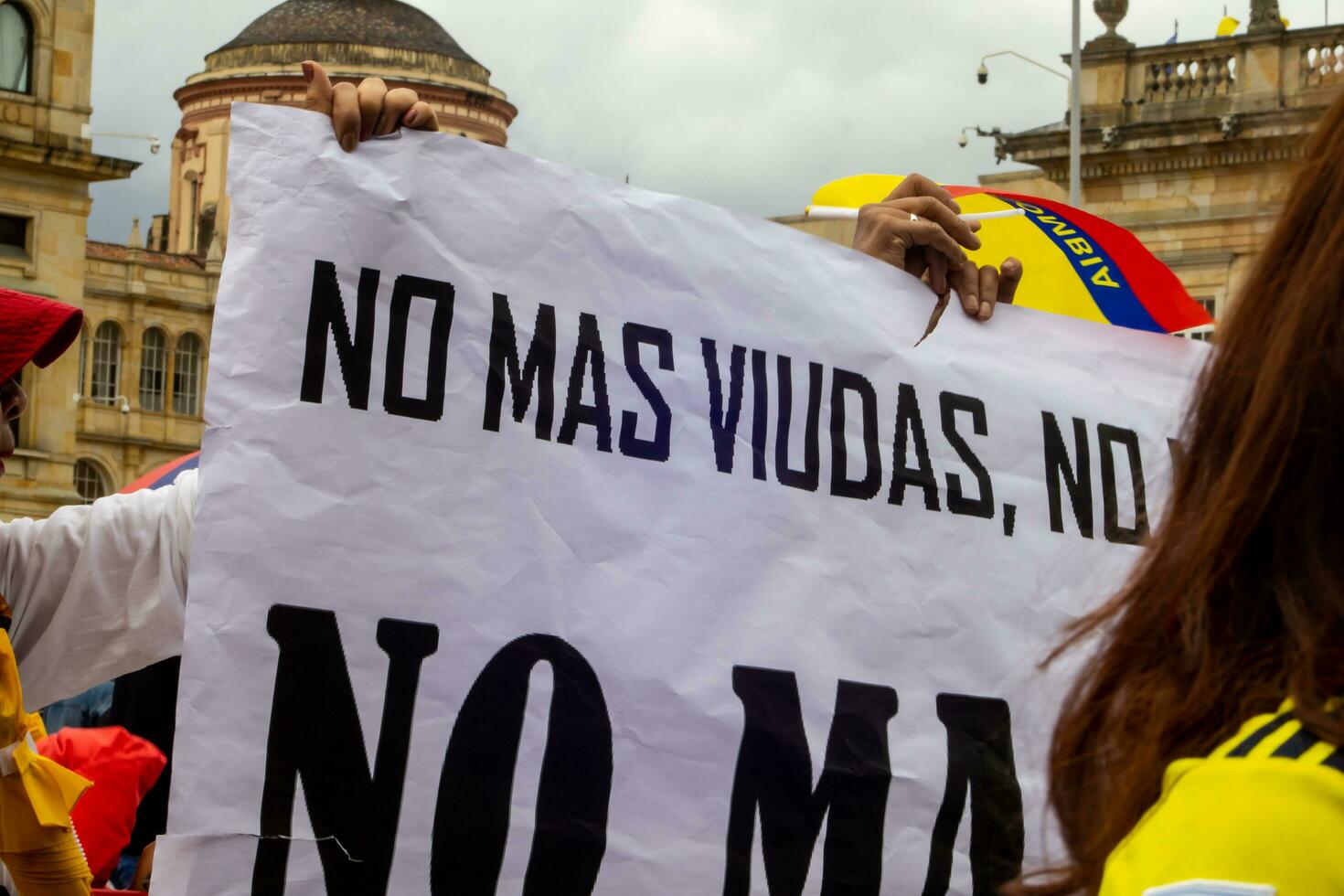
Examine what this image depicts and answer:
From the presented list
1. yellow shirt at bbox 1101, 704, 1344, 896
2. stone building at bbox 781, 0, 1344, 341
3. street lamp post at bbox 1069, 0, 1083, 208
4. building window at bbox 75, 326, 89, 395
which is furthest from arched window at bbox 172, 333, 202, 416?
yellow shirt at bbox 1101, 704, 1344, 896

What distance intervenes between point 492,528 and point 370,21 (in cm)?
6500

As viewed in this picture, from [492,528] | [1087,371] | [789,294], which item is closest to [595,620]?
[492,528]

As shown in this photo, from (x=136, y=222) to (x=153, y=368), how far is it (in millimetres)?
4778

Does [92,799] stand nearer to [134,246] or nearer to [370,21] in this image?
[134,246]

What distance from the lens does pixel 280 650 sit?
8.45 ft

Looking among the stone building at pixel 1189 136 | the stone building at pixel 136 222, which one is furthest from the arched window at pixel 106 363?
the stone building at pixel 1189 136

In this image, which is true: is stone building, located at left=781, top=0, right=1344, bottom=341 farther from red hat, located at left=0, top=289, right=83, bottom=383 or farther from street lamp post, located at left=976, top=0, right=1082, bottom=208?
red hat, located at left=0, top=289, right=83, bottom=383

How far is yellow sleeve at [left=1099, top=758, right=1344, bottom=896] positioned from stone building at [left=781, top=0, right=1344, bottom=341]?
2171 cm

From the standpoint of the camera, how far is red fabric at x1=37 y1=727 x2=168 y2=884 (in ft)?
16.7

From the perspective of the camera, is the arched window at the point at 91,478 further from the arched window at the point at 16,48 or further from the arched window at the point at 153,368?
the arched window at the point at 16,48

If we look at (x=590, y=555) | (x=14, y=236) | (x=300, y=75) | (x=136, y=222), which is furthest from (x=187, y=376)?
(x=590, y=555)

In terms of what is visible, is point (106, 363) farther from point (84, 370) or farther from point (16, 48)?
point (16, 48)

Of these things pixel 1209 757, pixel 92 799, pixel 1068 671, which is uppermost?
pixel 1209 757

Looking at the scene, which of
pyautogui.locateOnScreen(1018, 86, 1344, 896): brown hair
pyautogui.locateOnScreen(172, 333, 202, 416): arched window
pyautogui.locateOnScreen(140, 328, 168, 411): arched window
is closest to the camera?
pyautogui.locateOnScreen(1018, 86, 1344, 896): brown hair
